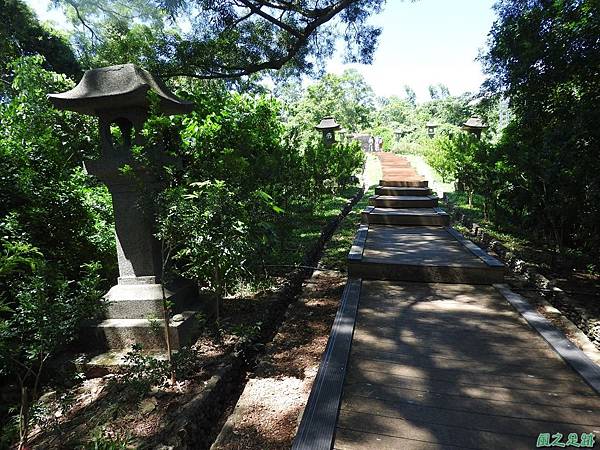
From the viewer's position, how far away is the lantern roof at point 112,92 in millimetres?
3723

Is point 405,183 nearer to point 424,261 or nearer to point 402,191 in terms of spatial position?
point 402,191

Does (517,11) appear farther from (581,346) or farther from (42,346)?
(42,346)

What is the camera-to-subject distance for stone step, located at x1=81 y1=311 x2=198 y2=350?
150 inches

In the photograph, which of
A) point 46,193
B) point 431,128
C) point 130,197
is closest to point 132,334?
point 130,197

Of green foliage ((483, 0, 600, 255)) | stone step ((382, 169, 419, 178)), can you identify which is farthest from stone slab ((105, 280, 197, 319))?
stone step ((382, 169, 419, 178))

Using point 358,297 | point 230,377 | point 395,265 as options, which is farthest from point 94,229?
point 395,265

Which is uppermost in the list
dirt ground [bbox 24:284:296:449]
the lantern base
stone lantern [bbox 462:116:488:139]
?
stone lantern [bbox 462:116:488:139]

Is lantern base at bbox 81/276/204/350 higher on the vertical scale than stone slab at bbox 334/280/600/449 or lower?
higher

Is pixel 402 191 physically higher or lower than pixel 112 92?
lower

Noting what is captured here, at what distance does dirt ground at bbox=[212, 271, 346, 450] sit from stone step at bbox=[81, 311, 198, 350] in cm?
96

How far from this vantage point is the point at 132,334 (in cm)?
385

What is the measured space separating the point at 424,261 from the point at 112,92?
4602 millimetres

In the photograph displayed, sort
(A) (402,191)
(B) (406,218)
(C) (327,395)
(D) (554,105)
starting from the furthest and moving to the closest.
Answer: (A) (402,191), (B) (406,218), (D) (554,105), (C) (327,395)

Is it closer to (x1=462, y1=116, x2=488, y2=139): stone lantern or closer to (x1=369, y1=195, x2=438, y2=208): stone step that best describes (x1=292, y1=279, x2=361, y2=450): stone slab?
(x1=369, y1=195, x2=438, y2=208): stone step
